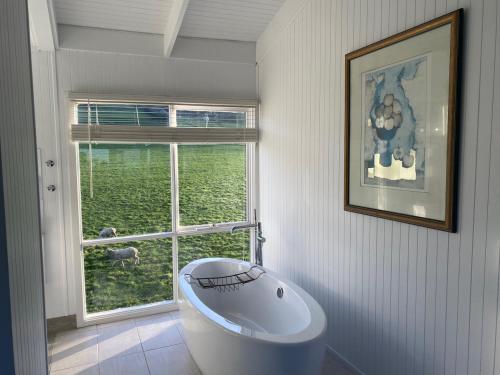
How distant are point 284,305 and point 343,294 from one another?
1.49 ft

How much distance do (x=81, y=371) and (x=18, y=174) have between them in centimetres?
211

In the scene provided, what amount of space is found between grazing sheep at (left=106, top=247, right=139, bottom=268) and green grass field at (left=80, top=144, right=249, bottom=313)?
0.05m

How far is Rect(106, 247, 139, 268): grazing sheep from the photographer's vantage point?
11.2ft

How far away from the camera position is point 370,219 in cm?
236

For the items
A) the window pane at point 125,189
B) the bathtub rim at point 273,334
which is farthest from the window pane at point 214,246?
the bathtub rim at point 273,334

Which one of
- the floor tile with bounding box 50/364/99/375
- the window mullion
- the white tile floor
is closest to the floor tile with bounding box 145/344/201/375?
the white tile floor

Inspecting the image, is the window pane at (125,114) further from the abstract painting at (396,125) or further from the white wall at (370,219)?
the abstract painting at (396,125)

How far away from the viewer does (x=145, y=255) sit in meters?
3.57

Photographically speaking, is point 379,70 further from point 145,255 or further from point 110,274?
point 110,274

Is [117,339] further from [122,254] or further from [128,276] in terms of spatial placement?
[122,254]

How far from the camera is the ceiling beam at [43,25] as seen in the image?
245 cm

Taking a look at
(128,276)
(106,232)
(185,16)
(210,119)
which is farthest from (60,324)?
(185,16)

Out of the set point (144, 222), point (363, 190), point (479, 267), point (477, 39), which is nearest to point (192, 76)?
point (144, 222)

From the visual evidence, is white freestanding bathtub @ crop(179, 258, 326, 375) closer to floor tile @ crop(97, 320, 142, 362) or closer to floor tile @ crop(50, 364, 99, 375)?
floor tile @ crop(97, 320, 142, 362)
